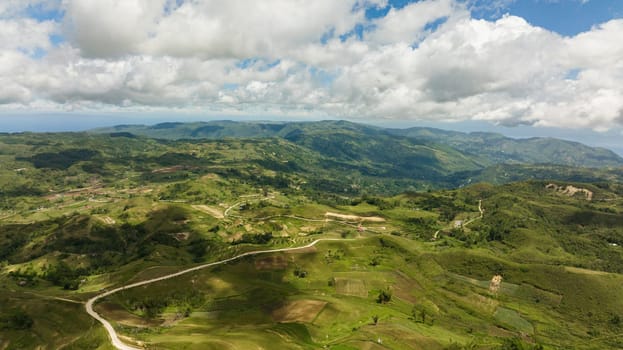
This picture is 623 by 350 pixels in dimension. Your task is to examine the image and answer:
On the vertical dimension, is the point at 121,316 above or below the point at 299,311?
above

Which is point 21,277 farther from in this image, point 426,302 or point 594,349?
point 594,349

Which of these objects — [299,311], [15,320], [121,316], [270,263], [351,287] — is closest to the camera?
[15,320]

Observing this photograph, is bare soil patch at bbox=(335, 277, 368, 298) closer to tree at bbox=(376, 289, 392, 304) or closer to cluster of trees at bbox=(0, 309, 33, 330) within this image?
tree at bbox=(376, 289, 392, 304)

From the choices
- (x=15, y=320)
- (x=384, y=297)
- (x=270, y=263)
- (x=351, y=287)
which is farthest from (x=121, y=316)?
(x=384, y=297)

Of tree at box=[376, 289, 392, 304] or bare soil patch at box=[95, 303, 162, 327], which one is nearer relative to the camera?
bare soil patch at box=[95, 303, 162, 327]

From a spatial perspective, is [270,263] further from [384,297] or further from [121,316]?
[121,316]

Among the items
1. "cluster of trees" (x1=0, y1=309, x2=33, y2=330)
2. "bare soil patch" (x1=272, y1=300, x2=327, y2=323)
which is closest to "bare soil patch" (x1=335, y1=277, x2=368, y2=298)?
"bare soil patch" (x1=272, y1=300, x2=327, y2=323)

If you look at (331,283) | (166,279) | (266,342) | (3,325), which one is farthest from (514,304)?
(3,325)

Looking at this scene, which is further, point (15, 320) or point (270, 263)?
point (270, 263)
